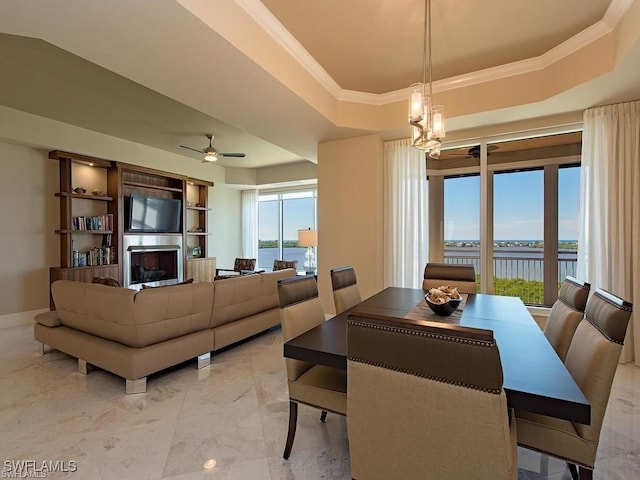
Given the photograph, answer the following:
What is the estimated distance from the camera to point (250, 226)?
868 centimetres

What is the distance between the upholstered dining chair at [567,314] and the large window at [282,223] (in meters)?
6.55

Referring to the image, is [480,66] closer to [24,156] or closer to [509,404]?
[509,404]

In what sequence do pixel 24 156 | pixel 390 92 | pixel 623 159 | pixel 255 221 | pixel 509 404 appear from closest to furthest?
pixel 509 404, pixel 623 159, pixel 390 92, pixel 24 156, pixel 255 221

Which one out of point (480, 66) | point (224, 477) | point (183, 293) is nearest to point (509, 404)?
point (224, 477)

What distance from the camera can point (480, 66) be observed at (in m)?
3.35

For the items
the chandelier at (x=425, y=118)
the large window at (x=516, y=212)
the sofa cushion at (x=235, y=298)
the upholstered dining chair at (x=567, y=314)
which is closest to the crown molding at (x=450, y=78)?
the large window at (x=516, y=212)

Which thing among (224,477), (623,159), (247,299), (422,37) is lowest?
(224,477)

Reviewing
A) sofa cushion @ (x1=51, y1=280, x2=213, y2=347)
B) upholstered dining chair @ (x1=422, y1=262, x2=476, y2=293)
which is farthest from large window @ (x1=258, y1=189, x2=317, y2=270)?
sofa cushion @ (x1=51, y1=280, x2=213, y2=347)

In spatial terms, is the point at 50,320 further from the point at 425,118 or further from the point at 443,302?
the point at 425,118

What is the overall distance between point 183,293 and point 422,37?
3.17 metres

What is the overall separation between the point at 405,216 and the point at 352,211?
2.44 ft

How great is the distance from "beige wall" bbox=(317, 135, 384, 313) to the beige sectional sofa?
1525 mm

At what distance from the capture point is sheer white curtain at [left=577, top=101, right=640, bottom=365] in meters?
3.19

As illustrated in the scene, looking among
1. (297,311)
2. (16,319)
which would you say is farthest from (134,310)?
(16,319)
